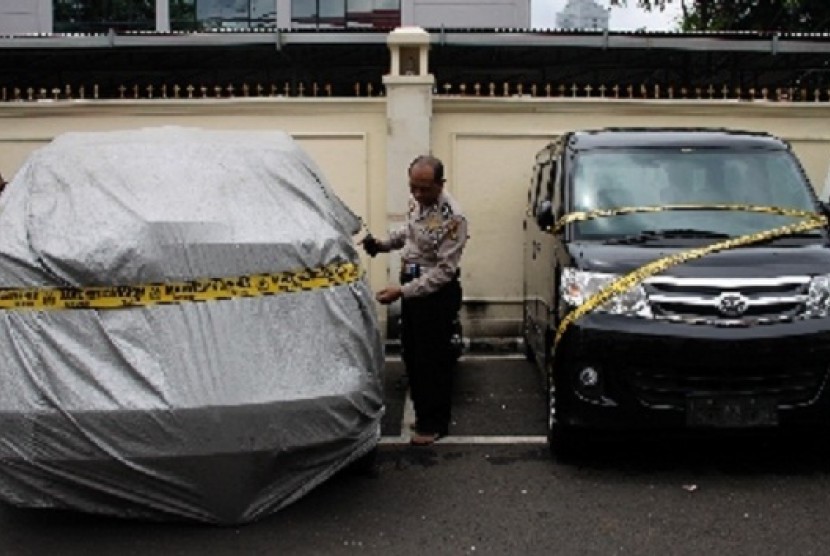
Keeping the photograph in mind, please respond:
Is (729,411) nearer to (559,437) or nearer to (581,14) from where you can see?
(559,437)

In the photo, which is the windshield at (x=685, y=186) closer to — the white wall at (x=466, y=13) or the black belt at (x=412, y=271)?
the black belt at (x=412, y=271)

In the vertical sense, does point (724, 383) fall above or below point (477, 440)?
above

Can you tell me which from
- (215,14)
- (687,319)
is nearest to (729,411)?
(687,319)

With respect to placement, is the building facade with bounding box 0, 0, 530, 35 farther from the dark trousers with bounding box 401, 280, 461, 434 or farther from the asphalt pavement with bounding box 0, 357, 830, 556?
the asphalt pavement with bounding box 0, 357, 830, 556

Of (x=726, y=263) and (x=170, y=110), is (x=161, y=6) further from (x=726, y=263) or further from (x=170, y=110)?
(x=726, y=263)

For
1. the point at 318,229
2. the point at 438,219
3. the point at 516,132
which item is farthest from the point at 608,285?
the point at 516,132

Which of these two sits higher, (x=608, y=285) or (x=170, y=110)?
(x=170, y=110)

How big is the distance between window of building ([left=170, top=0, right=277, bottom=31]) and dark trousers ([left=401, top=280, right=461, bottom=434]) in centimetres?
1254

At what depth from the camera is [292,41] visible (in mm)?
11836

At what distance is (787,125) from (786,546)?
5902 mm

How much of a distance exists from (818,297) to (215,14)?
14.3 metres

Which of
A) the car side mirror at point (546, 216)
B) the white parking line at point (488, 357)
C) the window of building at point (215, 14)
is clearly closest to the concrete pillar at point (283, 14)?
the window of building at point (215, 14)

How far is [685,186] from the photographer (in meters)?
6.70

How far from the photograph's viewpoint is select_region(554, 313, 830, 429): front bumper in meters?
5.61
